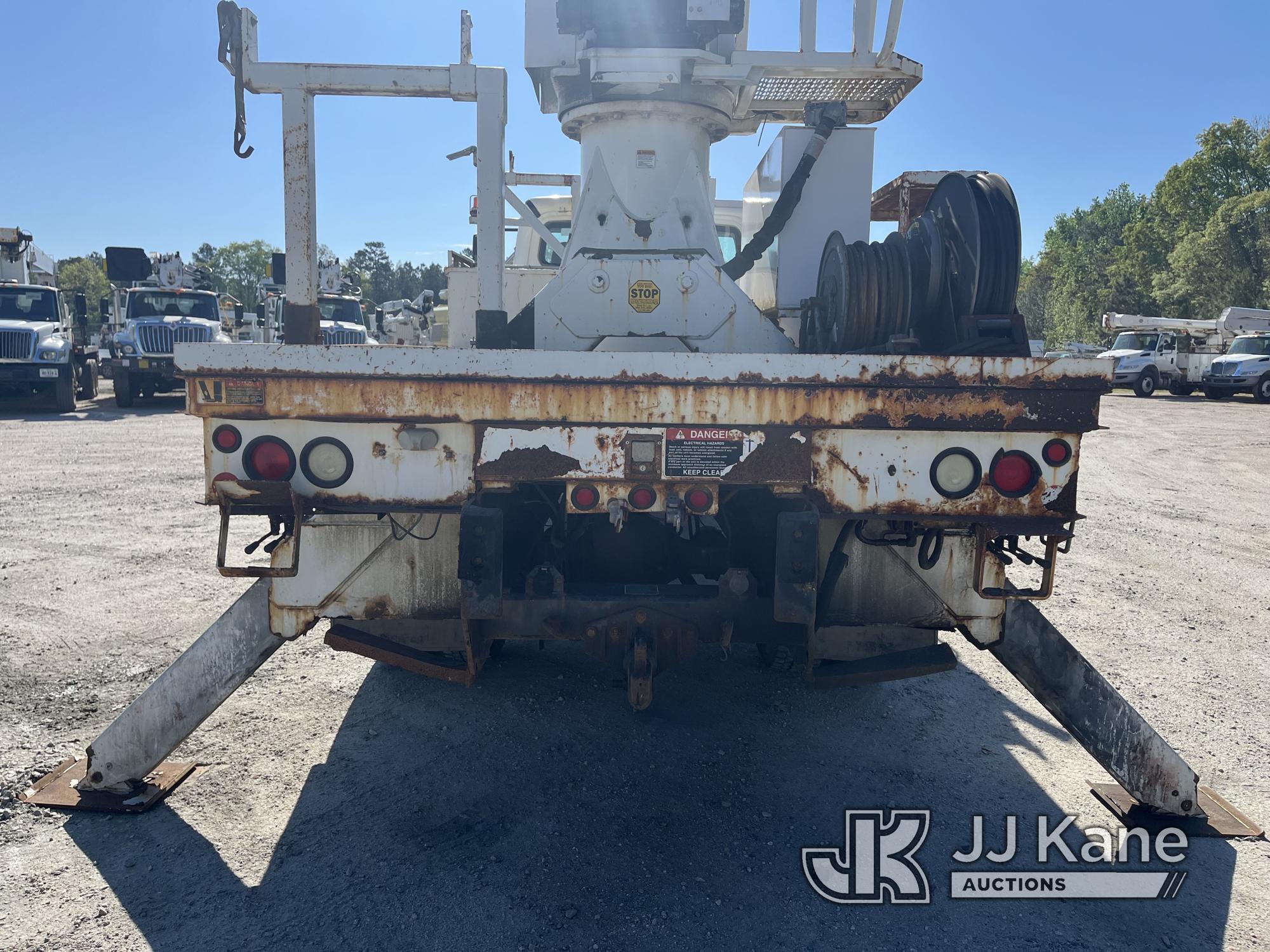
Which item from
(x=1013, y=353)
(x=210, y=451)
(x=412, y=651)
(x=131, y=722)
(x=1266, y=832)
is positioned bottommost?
(x=1266, y=832)

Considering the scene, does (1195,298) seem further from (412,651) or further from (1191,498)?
(412,651)

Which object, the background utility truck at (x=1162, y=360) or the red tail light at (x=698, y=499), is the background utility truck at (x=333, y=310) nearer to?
the red tail light at (x=698, y=499)

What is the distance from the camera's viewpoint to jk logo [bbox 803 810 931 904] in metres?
2.61

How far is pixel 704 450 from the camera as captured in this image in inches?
101

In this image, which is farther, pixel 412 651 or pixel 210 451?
pixel 412 651

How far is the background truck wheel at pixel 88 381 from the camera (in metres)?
→ 19.6

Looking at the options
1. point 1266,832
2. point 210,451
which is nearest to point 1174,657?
point 1266,832

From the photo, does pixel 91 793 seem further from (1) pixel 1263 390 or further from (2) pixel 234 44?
(1) pixel 1263 390

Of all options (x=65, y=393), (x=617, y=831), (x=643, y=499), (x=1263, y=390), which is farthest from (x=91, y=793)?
(x=1263, y=390)

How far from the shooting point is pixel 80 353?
64.0ft

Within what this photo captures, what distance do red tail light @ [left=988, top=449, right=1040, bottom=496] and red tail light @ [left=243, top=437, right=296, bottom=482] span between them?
206 centimetres

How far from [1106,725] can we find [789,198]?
2466 millimetres

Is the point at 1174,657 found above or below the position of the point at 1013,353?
below

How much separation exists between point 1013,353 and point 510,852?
226 centimetres
